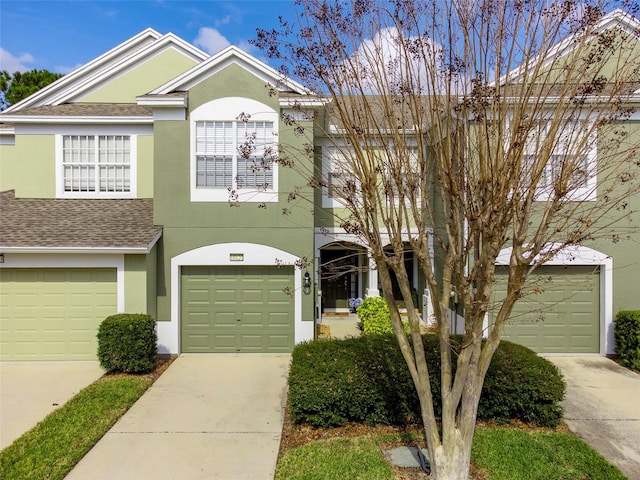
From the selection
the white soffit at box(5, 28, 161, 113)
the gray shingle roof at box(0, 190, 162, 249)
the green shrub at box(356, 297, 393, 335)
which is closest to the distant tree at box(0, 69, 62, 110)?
the white soffit at box(5, 28, 161, 113)

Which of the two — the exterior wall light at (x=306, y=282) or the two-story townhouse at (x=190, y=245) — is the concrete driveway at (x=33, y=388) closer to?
the two-story townhouse at (x=190, y=245)

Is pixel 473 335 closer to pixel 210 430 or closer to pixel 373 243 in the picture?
pixel 373 243

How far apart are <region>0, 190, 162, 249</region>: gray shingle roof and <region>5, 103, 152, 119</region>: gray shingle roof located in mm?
2354

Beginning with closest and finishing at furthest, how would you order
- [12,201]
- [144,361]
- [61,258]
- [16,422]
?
[16,422] → [144,361] → [61,258] → [12,201]

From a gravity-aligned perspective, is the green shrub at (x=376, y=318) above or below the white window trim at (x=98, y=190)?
below

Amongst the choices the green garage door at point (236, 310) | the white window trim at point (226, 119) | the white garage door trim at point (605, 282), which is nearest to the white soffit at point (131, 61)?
the white window trim at point (226, 119)

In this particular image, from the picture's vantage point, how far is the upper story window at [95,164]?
10641mm

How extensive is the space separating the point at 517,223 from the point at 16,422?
25.9 feet

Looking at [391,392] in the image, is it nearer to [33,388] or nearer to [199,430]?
[199,430]

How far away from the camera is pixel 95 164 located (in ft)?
34.8

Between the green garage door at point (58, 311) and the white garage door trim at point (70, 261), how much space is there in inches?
6.5

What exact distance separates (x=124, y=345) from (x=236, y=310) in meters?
2.58

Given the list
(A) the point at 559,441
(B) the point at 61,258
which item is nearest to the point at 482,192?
(A) the point at 559,441

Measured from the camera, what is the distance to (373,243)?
4.19 m
